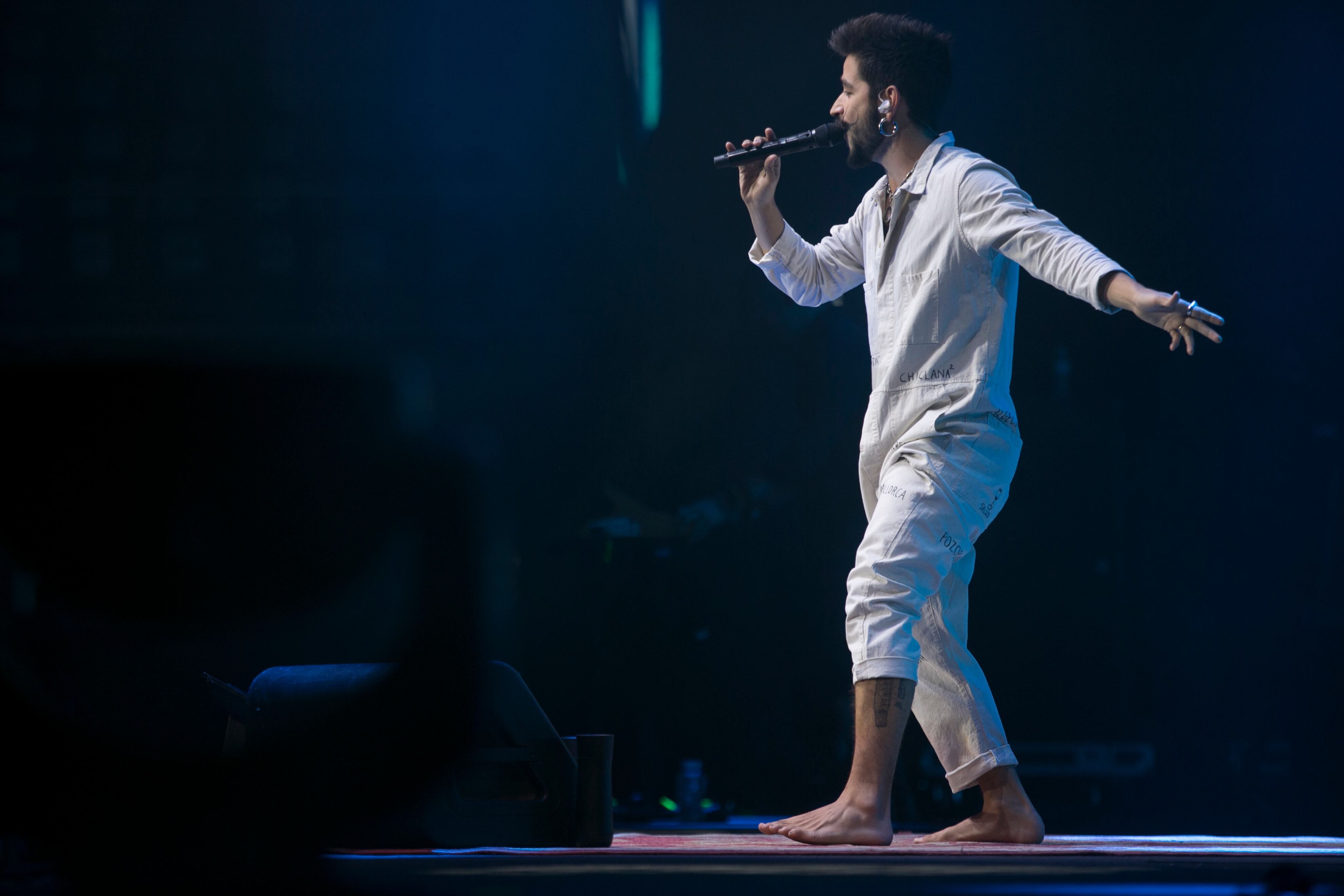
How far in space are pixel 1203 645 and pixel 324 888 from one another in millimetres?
3213

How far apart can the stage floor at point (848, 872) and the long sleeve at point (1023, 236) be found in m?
0.83

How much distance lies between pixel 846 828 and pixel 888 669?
0.85ft

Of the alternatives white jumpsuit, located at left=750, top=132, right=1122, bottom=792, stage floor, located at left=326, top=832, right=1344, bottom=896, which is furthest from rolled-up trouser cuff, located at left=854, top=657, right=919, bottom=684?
stage floor, located at left=326, top=832, right=1344, bottom=896

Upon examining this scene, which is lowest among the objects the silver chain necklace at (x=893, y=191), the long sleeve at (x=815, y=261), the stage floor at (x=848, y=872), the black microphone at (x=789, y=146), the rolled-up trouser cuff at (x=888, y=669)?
the stage floor at (x=848, y=872)

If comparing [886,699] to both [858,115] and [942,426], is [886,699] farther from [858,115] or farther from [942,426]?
[858,115]

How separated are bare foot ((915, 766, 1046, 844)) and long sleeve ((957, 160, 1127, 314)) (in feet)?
2.74

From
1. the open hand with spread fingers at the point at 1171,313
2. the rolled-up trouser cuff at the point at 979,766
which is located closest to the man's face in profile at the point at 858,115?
the open hand with spread fingers at the point at 1171,313

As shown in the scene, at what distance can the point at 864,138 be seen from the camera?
2086mm

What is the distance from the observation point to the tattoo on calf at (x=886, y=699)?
5.60 ft

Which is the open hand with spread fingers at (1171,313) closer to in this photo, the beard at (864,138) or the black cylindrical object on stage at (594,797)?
the beard at (864,138)

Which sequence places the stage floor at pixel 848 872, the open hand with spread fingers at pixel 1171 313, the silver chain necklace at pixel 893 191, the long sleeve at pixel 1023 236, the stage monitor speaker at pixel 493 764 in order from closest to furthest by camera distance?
the stage floor at pixel 848 872, the open hand with spread fingers at pixel 1171 313, the long sleeve at pixel 1023 236, the stage monitor speaker at pixel 493 764, the silver chain necklace at pixel 893 191

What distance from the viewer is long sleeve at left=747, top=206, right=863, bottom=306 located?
2232mm

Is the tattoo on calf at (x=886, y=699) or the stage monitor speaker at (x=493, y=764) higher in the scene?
the tattoo on calf at (x=886, y=699)

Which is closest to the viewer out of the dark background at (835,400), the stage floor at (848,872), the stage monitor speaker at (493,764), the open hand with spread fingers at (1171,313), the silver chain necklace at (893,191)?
the stage floor at (848,872)
